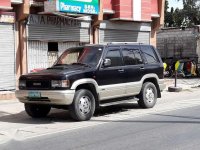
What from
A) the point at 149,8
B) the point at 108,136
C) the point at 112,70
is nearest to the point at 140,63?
the point at 112,70

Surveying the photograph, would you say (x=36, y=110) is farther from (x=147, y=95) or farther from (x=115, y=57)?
(x=147, y=95)

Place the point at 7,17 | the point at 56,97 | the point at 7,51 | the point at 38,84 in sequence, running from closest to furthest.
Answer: the point at 56,97
the point at 38,84
the point at 7,17
the point at 7,51

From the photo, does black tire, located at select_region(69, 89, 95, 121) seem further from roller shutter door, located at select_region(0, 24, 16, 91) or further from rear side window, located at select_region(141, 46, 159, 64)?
roller shutter door, located at select_region(0, 24, 16, 91)

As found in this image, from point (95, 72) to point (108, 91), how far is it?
721 millimetres

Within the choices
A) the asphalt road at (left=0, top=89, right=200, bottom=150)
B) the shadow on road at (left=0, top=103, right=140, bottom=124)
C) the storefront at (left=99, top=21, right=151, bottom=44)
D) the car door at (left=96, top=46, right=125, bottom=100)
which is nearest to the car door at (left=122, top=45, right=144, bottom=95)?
the car door at (left=96, top=46, right=125, bottom=100)

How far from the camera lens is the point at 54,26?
60.9 ft

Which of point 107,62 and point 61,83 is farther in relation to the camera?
point 107,62

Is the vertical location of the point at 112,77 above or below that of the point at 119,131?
above

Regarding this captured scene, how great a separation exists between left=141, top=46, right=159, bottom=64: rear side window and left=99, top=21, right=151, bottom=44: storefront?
289 inches

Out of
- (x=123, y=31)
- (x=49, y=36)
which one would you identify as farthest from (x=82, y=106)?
(x=123, y=31)

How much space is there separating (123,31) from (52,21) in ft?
16.2

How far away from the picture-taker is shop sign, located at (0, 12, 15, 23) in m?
16.5

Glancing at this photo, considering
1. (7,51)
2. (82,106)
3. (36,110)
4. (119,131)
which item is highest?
(7,51)

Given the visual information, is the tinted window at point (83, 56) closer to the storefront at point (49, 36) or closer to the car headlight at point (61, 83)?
the car headlight at point (61, 83)
